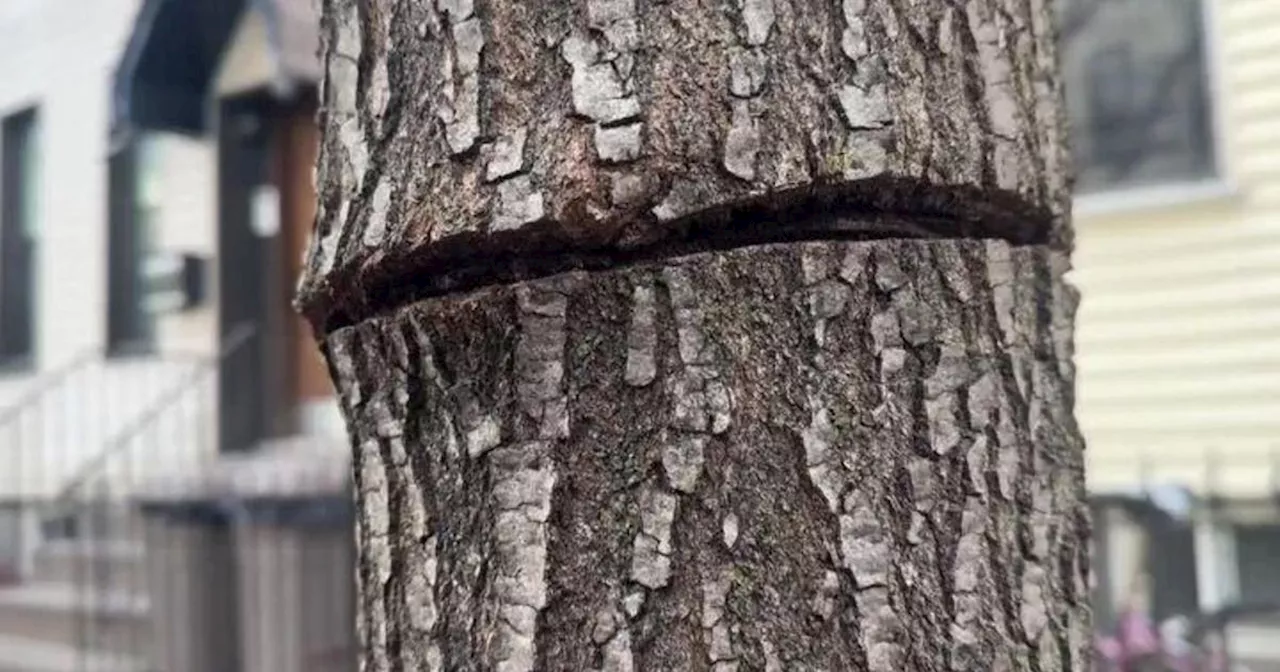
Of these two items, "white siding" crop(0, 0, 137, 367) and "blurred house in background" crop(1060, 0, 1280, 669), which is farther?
"white siding" crop(0, 0, 137, 367)

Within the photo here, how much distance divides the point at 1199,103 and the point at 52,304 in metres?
7.32

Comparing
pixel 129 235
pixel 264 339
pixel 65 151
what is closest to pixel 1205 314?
pixel 264 339

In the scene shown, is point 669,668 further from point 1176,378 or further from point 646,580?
point 1176,378

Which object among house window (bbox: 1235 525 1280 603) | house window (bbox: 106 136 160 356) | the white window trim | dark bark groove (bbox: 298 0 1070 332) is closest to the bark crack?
dark bark groove (bbox: 298 0 1070 332)

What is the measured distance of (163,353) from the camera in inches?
320

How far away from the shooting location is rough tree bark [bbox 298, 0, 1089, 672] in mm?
882

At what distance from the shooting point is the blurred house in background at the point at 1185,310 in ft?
19.4

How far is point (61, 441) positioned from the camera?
873cm

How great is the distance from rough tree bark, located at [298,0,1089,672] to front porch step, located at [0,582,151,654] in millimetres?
5587

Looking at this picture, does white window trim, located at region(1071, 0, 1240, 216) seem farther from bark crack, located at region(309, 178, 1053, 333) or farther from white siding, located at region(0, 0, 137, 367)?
white siding, located at region(0, 0, 137, 367)

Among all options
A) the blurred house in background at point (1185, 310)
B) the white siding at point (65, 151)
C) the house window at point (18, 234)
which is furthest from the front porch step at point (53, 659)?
the blurred house in background at point (1185, 310)

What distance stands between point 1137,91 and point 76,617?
5.87 m

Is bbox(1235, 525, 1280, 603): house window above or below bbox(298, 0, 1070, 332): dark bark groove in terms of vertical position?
below

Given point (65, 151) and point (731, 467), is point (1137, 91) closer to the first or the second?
point (731, 467)
